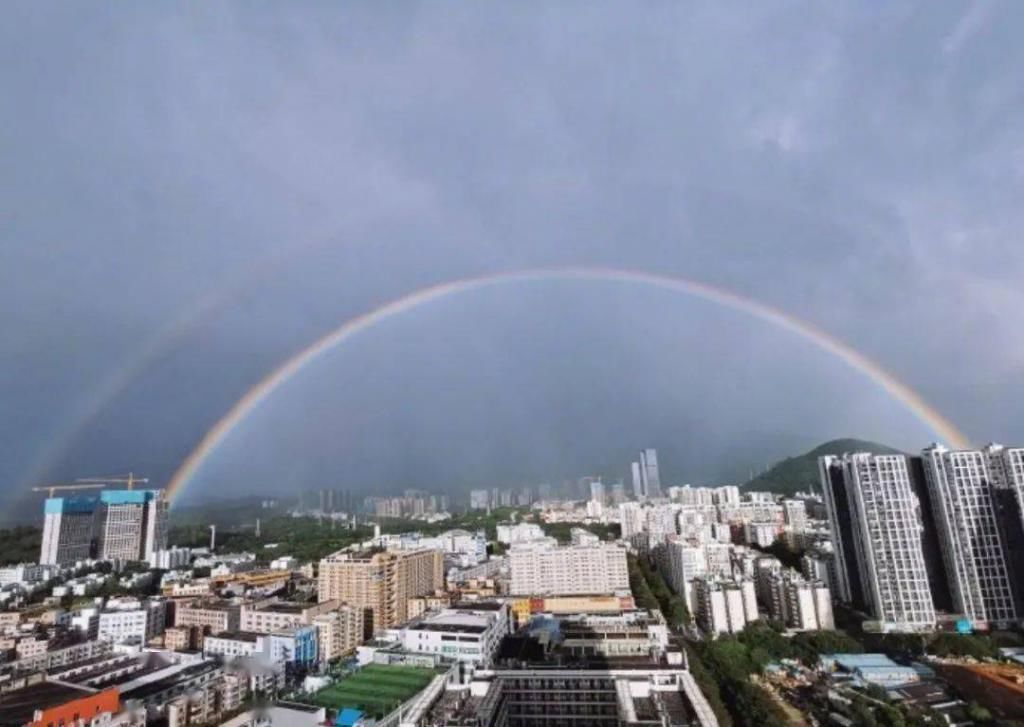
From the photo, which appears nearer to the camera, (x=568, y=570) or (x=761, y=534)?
(x=568, y=570)

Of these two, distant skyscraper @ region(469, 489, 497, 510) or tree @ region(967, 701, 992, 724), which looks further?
distant skyscraper @ region(469, 489, 497, 510)

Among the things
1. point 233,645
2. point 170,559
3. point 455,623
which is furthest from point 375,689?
point 170,559

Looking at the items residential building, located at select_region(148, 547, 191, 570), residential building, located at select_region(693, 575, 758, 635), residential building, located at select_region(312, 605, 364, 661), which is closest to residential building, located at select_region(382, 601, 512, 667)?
residential building, located at select_region(312, 605, 364, 661)

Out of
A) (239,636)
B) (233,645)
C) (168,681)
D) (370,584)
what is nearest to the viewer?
(168,681)

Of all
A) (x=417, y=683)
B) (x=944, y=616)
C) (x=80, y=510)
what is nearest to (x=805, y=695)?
(x=944, y=616)

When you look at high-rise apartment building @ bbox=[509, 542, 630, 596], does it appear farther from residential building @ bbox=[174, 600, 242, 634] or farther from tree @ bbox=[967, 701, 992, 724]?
tree @ bbox=[967, 701, 992, 724]

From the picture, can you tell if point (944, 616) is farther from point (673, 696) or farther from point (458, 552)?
point (458, 552)

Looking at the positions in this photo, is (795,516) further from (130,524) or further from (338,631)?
(130,524)

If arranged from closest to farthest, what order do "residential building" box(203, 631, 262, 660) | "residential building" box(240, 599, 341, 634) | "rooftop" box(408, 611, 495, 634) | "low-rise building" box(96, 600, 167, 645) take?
"rooftop" box(408, 611, 495, 634)
"residential building" box(203, 631, 262, 660)
"residential building" box(240, 599, 341, 634)
"low-rise building" box(96, 600, 167, 645)
